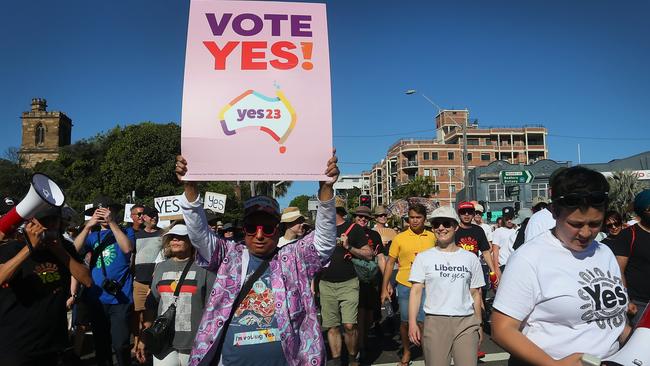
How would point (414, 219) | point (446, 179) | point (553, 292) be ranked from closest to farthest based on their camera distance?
1. point (553, 292)
2. point (414, 219)
3. point (446, 179)

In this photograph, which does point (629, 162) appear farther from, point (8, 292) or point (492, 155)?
point (8, 292)

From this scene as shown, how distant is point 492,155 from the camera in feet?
306

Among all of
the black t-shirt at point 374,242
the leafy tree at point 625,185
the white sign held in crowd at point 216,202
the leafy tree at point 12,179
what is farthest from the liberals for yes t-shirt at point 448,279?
the leafy tree at point 12,179

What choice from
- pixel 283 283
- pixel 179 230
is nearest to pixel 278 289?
pixel 283 283

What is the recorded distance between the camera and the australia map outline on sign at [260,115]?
112 inches

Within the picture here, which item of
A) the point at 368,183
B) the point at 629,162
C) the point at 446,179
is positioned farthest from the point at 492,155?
the point at 368,183

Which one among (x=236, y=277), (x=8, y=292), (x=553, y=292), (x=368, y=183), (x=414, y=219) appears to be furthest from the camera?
(x=368, y=183)

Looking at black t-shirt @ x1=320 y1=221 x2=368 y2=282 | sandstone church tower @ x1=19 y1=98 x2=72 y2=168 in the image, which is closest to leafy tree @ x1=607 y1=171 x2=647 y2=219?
black t-shirt @ x1=320 y1=221 x2=368 y2=282

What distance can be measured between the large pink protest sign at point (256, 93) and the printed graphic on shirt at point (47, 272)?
159 cm

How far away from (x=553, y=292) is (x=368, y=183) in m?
138

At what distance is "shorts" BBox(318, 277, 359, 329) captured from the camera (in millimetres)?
6621

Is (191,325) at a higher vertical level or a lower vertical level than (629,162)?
lower

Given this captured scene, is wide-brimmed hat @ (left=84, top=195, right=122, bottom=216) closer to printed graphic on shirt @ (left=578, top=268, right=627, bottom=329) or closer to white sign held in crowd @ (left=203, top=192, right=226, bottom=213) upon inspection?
printed graphic on shirt @ (left=578, top=268, right=627, bottom=329)

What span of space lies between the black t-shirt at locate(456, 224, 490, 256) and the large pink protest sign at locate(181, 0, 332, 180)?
Result: 18.6 feet
